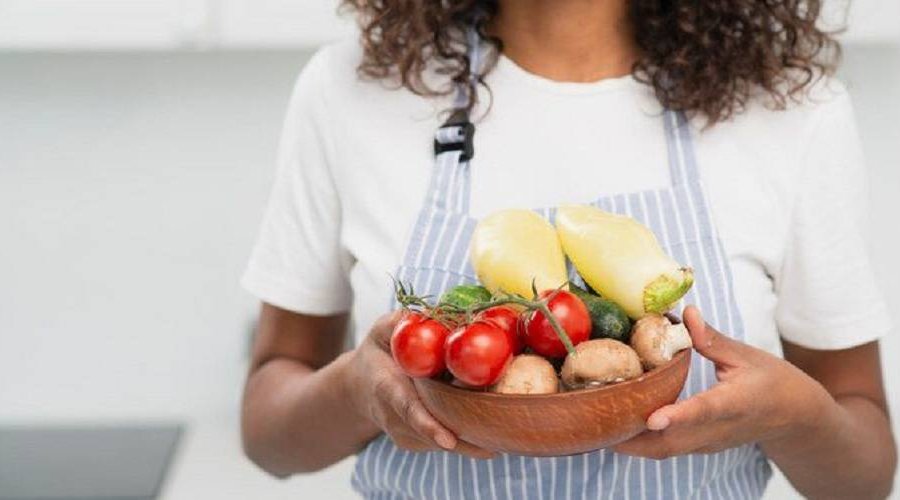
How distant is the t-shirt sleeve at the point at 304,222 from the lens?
1112 mm

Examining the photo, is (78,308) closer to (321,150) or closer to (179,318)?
(179,318)

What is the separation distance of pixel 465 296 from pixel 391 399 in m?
0.08

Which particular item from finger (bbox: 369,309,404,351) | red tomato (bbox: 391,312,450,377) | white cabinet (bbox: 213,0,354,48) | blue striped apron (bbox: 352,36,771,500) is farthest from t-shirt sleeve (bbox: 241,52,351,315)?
white cabinet (bbox: 213,0,354,48)

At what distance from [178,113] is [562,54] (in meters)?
1.00

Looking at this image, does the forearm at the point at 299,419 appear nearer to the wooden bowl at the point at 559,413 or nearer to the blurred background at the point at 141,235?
the wooden bowl at the point at 559,413

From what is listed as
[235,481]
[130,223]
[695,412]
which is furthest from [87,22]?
[695,412]

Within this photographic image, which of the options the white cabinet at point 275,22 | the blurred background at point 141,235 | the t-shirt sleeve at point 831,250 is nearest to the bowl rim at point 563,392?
the t-shirt sleeve at point 831,250

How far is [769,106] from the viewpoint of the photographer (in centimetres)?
108

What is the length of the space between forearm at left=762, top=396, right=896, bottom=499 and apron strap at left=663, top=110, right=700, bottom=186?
0.70 ft

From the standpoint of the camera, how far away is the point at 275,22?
1.63 meters

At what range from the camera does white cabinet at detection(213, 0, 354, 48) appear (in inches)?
63.9

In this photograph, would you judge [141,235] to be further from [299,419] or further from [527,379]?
[527,379]

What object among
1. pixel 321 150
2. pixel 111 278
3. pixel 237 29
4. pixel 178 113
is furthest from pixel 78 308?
pixel 321 150

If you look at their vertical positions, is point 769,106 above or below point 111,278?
above
